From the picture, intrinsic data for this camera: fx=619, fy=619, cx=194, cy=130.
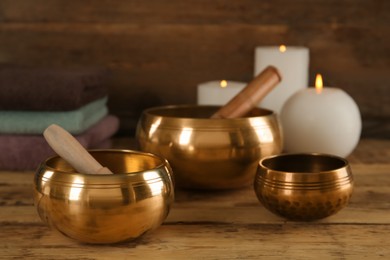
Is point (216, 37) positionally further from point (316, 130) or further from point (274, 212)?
point (274, 212)

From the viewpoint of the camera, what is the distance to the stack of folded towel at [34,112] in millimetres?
912

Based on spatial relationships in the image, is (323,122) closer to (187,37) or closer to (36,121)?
(187,37)

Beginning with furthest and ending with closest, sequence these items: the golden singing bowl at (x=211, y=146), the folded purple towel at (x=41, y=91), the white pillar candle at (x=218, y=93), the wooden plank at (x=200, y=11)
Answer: the wooden plank at (x=200, y=11), the white pillar candle at (x=218, y=93), the folded purple towel at (x=41, y=91), the golden singing bowl at (x=211, y=146)

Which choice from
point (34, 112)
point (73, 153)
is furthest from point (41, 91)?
point (73, 153)

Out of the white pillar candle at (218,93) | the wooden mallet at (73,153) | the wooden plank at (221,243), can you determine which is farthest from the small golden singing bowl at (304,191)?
the white pillar candle at (218,93)

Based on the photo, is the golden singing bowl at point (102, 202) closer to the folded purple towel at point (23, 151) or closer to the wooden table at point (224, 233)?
the wooden table at point (224, 233)

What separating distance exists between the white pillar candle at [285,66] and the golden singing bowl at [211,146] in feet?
0.94

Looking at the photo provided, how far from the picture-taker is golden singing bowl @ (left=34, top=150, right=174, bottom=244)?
601 millimetres

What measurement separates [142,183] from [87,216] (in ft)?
0.21

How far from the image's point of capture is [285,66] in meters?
1.09

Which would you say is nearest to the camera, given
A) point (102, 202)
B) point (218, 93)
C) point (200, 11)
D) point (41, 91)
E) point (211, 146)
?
point (102, 202)

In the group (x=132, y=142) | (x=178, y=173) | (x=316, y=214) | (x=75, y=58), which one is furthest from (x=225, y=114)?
(x=75, y=58)

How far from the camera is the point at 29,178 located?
89 cm

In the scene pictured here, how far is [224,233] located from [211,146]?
13 cm
